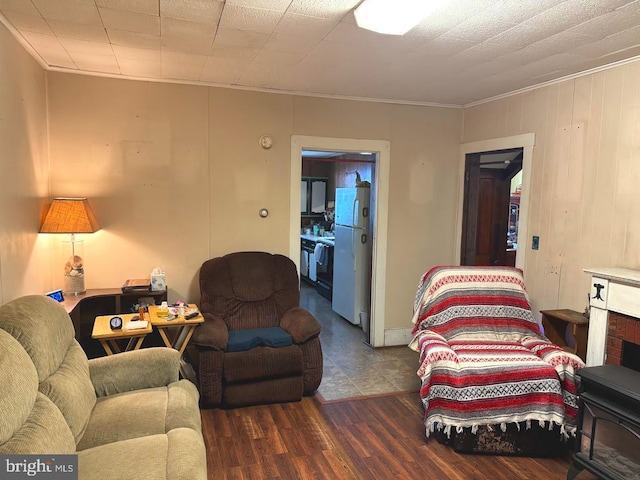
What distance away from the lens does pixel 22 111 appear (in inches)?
112

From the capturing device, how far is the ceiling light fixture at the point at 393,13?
2.06 m

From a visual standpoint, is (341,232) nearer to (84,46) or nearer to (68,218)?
(68,218)

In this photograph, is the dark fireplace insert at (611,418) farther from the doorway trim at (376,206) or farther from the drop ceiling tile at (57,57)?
the drop ceiling tile at (57,57)

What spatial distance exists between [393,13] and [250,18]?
750 mm

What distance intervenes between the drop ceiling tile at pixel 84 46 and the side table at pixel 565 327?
3597 millimetres

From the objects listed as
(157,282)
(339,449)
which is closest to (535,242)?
(339,449)

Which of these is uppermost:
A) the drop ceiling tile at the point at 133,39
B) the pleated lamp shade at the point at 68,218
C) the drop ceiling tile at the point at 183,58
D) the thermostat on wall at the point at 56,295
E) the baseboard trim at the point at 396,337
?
the drop ceiling tile at the point at 183,58

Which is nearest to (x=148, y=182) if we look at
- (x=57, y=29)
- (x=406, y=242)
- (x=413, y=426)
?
(x=57, y=29)

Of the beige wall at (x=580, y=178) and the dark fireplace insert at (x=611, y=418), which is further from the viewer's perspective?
the beige wall at (x=580, y=178)

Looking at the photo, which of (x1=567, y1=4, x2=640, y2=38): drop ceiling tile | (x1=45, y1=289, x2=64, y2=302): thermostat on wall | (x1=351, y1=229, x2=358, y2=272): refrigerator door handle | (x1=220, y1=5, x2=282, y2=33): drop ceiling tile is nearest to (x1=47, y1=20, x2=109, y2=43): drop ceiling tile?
(x1=220, y1=5, x2=282, y2=33): drop ceiling tile

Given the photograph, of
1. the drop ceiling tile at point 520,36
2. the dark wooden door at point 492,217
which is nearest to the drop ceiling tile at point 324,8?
the drop ceiling tile at point 520,36

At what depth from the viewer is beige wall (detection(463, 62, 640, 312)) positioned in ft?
9.66

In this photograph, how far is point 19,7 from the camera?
2.28 m

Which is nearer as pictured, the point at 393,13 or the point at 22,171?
the point at 393,13
